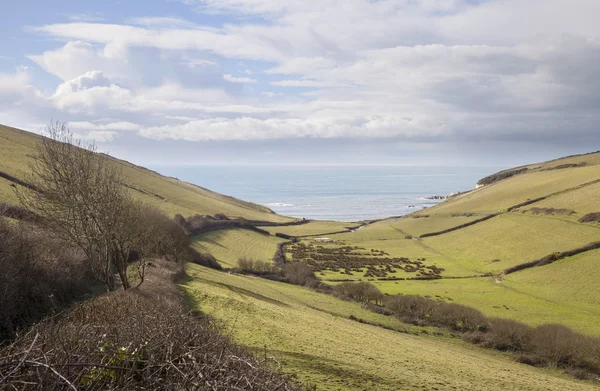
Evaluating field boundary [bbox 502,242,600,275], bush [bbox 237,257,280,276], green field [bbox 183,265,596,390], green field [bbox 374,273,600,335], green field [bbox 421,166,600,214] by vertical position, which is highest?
green field [bbox 421,166,600,214]

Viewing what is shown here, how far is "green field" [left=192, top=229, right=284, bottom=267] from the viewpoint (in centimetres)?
8788

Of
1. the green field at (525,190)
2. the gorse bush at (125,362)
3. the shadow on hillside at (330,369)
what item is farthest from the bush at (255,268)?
the green field at (525,190)

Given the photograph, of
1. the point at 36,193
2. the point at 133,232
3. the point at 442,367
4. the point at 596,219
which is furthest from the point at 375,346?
the point at 596,219

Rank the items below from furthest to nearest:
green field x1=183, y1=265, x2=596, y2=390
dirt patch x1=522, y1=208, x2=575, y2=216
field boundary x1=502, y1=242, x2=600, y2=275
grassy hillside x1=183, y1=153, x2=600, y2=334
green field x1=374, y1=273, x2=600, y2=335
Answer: dirt patch x1=522, y1=208, x2=575, y2=216 → field boundary x1=502, y1=242, x2=600, y2=275 → grassy hillside x1=183, y1=153, x2=600, y2=334 → green field x1=374, y1=273, x2=600, y2=335 → green field x1=183, y1=265, x2=596, y2=390

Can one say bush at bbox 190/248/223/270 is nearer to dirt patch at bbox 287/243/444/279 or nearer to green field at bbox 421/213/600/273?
dirt patch at bbox 287/243/444/279

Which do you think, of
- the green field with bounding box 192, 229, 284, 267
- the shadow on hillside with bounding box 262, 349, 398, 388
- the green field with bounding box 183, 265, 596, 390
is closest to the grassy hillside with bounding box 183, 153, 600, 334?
the green field with bounding box 192, 229, 284, 267

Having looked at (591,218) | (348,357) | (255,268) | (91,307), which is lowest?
(255,268)

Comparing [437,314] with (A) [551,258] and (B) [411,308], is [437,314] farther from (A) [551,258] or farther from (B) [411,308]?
(A) [551,258]

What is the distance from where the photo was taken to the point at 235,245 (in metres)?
101

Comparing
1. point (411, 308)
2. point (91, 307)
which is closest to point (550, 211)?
point (411, 308)

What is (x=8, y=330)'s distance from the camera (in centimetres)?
2095

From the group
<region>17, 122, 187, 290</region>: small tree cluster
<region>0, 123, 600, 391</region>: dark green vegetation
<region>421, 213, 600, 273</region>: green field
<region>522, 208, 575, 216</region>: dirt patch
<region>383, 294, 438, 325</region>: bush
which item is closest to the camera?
<region>0, 123, 600, 391</region>: dark green vegetation

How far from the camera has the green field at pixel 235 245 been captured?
87.9 m

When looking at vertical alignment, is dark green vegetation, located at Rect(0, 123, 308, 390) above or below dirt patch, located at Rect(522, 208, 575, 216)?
below
